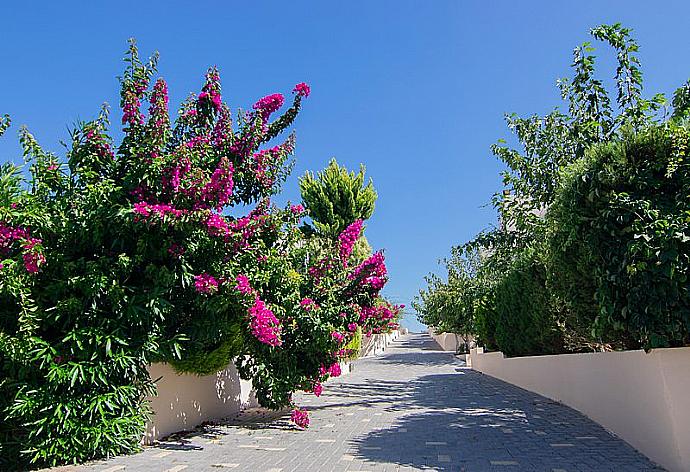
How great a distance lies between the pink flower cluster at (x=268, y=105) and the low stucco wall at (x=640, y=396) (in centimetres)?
582

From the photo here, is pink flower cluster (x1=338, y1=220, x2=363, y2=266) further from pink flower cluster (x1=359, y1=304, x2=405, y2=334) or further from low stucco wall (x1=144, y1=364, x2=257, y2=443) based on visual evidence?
low stucco wall (x1=144, y1=364, x2=257, y2=443)

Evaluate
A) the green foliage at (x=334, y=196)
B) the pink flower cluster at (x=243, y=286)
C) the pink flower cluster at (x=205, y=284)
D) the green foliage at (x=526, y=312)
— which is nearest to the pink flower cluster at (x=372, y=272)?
the pink flower cluster at (x=243, y=286)

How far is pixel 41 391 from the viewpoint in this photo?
20.0ft

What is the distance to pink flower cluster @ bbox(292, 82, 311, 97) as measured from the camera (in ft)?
27.5

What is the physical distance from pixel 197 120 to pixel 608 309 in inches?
233

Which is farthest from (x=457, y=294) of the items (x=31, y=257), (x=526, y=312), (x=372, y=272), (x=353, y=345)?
(x=31, y=257)

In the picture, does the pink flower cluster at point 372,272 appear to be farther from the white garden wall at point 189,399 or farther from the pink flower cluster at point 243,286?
the white garden wall at point 189,399

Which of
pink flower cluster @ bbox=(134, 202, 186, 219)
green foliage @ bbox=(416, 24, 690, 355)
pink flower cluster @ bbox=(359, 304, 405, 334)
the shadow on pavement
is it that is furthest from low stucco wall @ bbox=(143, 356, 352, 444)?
green foliage @ bbox=(416, 24, 690, 355)

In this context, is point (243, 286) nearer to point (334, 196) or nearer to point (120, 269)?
point (120, 269)

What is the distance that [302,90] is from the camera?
331 inches

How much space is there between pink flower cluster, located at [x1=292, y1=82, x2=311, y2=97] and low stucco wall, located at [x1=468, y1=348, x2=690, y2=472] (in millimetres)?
5771

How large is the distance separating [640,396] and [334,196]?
56.1ft

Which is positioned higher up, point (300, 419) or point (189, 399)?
point (189, 399)

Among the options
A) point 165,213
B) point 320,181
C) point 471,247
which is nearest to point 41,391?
point 165,213
